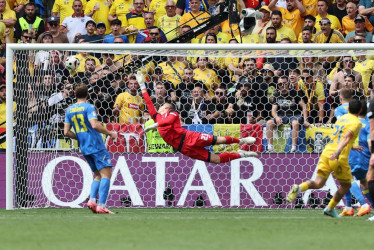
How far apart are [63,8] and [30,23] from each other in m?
0.99

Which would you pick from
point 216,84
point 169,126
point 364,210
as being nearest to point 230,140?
point 169,126

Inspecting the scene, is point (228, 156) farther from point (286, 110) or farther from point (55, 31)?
point (55, 31)

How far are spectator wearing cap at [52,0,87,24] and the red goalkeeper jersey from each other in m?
7.01

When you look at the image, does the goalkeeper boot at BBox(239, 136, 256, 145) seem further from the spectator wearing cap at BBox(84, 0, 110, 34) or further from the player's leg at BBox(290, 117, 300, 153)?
the spectator wearing cap at BBox(84, 0, 110, 34)

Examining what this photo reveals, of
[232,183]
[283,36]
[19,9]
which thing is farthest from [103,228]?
[19,9]

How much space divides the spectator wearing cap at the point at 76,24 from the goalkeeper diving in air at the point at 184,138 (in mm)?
5946

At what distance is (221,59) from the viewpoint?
48.2ft

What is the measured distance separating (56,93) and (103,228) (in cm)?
576

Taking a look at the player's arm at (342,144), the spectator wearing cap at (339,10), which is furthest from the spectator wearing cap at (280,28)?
the player's arm at (342,144)

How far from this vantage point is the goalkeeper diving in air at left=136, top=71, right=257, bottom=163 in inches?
507

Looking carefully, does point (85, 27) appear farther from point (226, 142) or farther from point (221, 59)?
point (226, 142)

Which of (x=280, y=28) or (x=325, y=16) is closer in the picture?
(x=280, y=28)

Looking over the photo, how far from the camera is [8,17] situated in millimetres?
19266

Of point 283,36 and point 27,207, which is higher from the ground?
point 283,36
